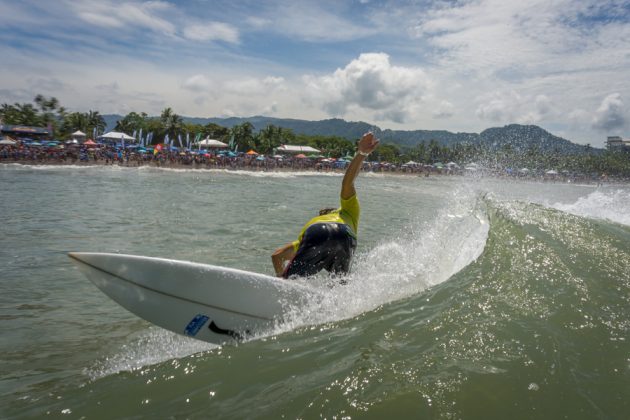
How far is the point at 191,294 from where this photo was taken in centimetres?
391

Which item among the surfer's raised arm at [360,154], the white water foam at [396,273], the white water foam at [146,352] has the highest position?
the surfer's raised arm at [360,154]

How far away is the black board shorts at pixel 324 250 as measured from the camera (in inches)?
168

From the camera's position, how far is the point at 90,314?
17.4ft

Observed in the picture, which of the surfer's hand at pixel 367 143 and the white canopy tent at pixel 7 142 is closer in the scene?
the surfer's hand at pixel 367 143

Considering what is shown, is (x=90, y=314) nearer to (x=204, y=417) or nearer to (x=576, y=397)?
(x=204, y=417)

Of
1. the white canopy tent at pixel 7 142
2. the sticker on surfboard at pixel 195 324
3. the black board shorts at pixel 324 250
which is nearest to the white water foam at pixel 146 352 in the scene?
the sticker on surfboard at pixel 195 324

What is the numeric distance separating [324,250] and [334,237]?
0.62ft

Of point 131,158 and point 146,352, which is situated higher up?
point 131,158

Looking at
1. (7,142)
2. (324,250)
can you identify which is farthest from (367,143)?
(7,142)

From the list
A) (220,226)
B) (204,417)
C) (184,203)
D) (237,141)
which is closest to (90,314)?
(204,417)

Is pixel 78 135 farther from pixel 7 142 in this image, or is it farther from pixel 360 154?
pixel 360 154

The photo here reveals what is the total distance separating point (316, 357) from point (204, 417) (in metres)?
1.02

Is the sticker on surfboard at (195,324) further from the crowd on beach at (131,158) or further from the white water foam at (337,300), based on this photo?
the crowd on beach at (131,158)

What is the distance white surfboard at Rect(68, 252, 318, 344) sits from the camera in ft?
12.5
